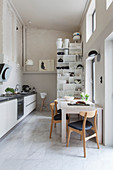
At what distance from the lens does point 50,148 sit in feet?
8.38

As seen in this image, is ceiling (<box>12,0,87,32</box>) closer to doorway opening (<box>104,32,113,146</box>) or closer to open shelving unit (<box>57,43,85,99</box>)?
open shelving unit (<box>57,43,85,99</box>)

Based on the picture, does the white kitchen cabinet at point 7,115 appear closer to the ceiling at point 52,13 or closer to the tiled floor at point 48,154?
the tiled floor at point 48,154

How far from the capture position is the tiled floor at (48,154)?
1993mm

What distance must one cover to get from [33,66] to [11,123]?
3909mm

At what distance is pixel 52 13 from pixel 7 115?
3.95 meters

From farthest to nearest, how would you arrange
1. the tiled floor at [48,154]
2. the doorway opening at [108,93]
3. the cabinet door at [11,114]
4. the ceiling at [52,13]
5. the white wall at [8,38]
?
the ceiling at [52,13] < the white wall at [8,38] < the cabinet door at [11,114] < the doorway opening at [108,93] < the tiled floor at [48,154]

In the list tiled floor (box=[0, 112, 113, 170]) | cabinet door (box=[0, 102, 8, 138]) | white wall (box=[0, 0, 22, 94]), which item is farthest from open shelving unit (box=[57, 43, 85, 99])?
cabinet door (box=[0, 102, 8, 138])

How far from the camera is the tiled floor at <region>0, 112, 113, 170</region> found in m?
1.99

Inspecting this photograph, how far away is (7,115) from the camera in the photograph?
2.98m

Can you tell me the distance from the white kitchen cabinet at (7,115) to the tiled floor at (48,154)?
284 millimetres

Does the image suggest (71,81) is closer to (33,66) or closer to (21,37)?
(33,66)

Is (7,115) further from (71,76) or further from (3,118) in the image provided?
(71,76)

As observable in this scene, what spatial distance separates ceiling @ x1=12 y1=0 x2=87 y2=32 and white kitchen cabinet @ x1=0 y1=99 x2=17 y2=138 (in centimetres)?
335

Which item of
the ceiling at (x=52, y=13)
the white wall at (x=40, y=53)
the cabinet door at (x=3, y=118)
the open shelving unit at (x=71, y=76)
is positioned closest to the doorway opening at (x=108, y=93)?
the cabinet door at (x=3, y=118)
